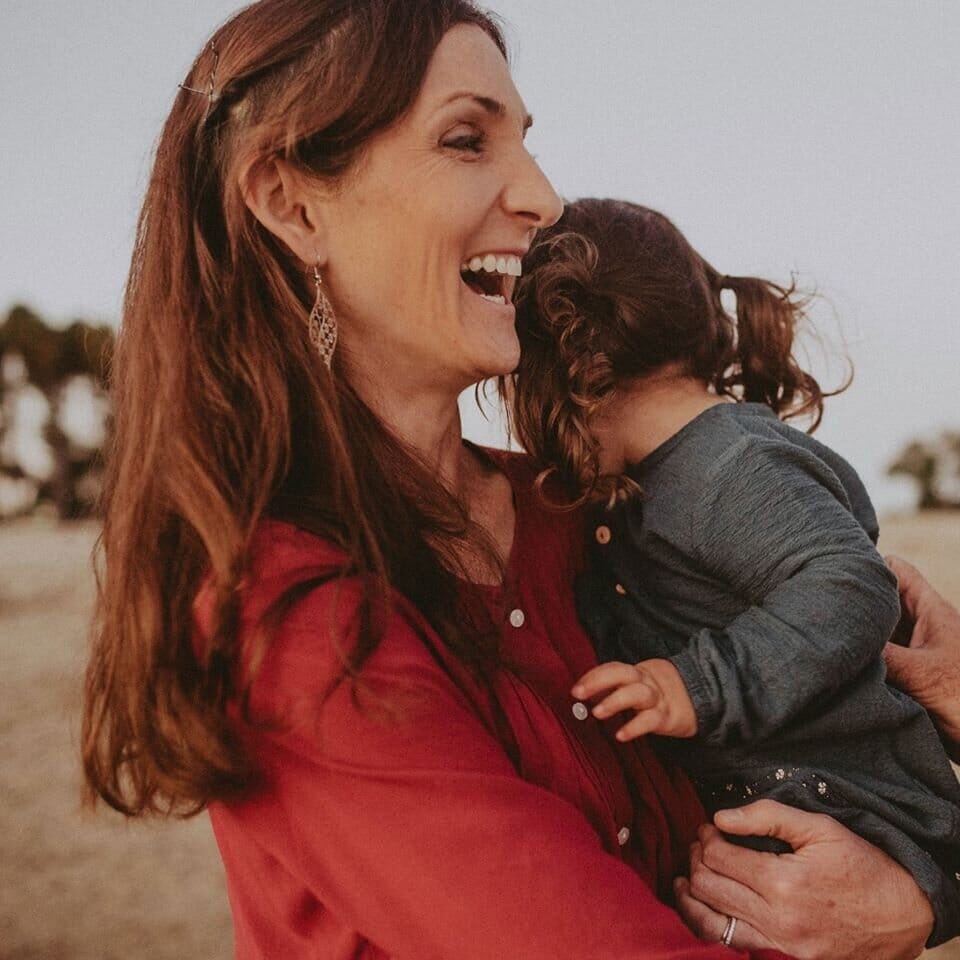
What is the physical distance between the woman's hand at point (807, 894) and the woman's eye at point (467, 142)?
1317 mm

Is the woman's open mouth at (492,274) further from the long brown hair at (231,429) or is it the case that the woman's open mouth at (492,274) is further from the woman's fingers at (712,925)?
the woman's fingers at (712,925)

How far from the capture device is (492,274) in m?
2.13

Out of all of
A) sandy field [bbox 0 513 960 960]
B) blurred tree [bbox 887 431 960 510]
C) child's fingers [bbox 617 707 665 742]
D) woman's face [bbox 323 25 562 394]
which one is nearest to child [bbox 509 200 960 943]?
child's fingers [bbox 617 707 665 742]

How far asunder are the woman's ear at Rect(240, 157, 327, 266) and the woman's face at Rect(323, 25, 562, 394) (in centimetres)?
3

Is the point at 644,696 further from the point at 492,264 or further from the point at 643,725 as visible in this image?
the point at 492,264

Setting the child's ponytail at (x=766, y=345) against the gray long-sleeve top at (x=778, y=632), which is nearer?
the gray long-sleeve top at (x=778, y=632)

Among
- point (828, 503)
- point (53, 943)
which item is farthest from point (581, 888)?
point (53, 943)

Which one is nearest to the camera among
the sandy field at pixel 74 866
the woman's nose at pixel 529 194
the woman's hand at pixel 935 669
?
the woman's nose at pixel 529 194

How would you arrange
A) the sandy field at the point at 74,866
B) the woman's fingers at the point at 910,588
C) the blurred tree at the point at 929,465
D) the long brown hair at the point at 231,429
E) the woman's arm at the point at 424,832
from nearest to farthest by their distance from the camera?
the woman's arm at the point at 424,832 < the long brown hair at the point at 231,429 < the woman's fingers at the point at 910,588 < the sandy field at the point at 74,866 < the blurred tree at the point at 929,465

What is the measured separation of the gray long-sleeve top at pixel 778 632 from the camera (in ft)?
6.09

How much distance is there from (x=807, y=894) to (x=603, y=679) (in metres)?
0.51

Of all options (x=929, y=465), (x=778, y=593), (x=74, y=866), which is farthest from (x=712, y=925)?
(x=929, y=465)

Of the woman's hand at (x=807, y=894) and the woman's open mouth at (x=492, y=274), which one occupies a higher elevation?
the woman's open mouth at (x=492, y=274)

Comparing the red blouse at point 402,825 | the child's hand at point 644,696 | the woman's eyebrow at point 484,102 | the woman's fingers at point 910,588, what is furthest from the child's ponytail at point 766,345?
the red blouse at point 402,825
